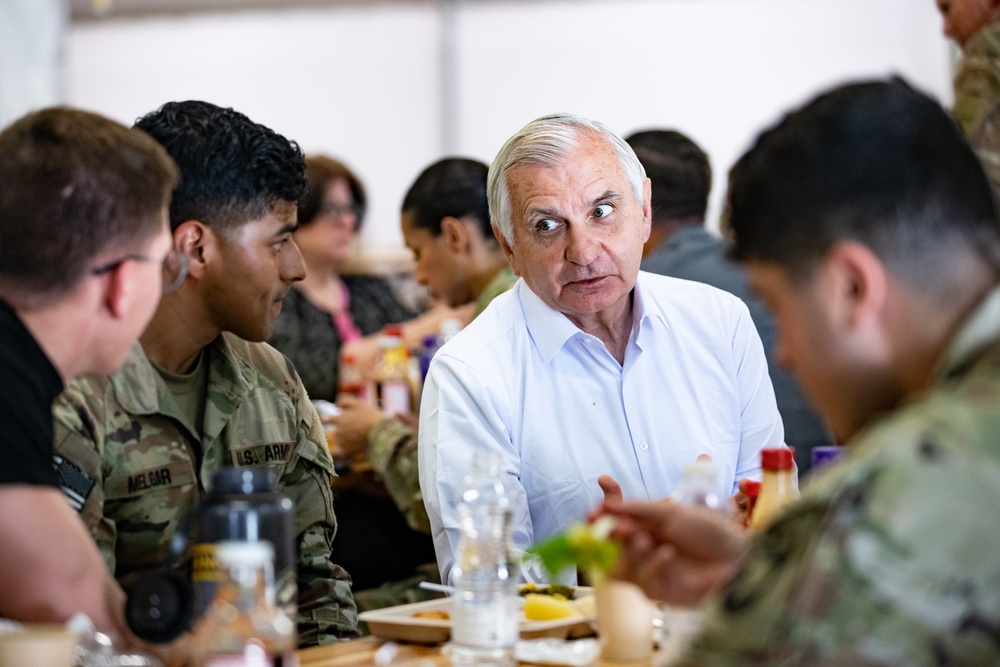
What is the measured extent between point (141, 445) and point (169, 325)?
237 millimetres

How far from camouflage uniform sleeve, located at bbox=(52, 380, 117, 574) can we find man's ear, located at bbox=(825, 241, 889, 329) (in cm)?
117

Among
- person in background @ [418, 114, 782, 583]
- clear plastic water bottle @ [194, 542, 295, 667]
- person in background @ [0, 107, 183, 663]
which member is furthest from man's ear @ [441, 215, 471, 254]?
clear plastic water bottle @ [194, 542, 295, 667]

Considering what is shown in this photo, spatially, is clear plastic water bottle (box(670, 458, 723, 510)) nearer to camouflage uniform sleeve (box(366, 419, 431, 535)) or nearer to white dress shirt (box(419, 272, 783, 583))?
white dress shirt (box(419, 272, 783, 583))

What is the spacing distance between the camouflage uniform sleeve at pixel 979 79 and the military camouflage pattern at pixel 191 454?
209 centimetres

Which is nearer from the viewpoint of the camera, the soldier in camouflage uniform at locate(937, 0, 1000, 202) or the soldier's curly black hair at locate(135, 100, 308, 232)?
the soldier's curly black hair at locate(135, 100, 308, 232)

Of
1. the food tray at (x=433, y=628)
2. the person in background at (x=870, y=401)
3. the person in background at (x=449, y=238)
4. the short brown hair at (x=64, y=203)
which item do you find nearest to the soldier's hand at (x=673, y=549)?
the person in background at (x=870, y=401)

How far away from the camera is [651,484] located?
242 cm

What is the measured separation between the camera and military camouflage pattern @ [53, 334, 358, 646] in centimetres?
190

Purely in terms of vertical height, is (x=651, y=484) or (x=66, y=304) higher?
(x=66, y=304)

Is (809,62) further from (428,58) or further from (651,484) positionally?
(651,484)

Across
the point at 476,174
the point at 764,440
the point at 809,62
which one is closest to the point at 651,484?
the point at 764,440

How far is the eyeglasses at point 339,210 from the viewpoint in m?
5.43

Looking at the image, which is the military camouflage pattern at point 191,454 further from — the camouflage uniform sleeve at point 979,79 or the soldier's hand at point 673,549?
the camouflage uniform sleeve at point 979,79

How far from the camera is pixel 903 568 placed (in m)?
1.01
